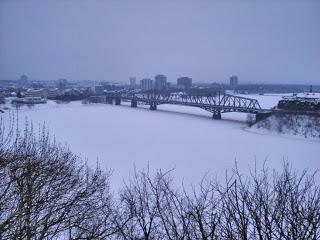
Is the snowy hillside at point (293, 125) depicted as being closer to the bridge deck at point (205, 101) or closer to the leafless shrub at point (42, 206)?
the bridge deck at point (205, 101)

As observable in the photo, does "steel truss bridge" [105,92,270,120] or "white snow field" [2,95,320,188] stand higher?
"steel truss bridge" [105,92,270,120]

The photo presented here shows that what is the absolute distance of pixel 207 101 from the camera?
44344 mm

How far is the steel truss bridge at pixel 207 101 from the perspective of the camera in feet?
116

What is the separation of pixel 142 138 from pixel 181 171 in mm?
8168

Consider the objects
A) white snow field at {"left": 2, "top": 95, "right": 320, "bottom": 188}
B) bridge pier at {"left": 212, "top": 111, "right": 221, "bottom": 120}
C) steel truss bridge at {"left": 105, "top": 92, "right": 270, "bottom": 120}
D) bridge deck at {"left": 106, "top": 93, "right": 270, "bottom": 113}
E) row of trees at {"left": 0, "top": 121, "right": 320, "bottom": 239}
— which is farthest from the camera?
bridge deck at {"left": 106, "top": 93, "right": 270, "bottom": 113}

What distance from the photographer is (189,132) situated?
2383 centimetres

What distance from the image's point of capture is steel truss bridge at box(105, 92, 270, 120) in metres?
35.4

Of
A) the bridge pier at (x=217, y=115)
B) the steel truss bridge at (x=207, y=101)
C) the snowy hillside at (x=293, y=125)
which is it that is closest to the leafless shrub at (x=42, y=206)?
the snowy hillside at (x=293, y=125)

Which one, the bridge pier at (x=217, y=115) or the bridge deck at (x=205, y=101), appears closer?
the bridge pier at (x=217, y=115)

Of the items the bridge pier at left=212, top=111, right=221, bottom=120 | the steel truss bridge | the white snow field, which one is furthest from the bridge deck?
the white snow field

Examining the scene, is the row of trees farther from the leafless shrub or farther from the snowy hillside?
the snowy hillside

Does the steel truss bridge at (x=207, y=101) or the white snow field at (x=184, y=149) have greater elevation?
the steel truss bridge at (x=207, y=101)

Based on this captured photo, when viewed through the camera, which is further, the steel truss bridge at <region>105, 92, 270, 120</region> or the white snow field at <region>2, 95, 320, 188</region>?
the steel truss bridge at <region>105, 92, 270, 120</region>

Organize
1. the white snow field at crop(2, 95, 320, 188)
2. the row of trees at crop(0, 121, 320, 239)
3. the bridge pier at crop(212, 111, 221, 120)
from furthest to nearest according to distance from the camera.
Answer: the bridge pier at crop(212, 111, 221, 120) < the white snow field at crop(2, 95, 320, 188) < the row of trees at crop(0, 121, 320, 239)
